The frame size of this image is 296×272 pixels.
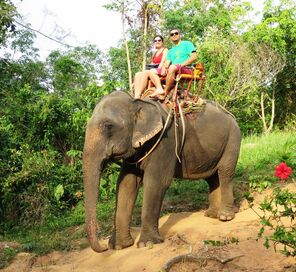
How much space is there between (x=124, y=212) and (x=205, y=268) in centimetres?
178

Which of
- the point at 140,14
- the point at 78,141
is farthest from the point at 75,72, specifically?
the point at 78,141

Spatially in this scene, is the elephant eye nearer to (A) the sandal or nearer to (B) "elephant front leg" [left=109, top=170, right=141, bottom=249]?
(B) "elephant front leg" [left=109, top=170, right=141, bottom=249]

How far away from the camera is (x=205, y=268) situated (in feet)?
16.7

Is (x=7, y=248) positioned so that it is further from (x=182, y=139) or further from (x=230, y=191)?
(x=230, y=191)

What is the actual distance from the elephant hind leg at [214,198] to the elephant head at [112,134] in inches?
84.9

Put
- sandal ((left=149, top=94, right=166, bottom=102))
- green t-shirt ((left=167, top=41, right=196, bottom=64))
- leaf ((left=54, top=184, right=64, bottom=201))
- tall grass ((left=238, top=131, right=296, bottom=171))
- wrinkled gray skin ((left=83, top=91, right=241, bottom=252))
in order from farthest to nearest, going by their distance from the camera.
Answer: tall grass ((left=238, top=131, right=296, bottom=171)) < leaf ((left=54, top=184, right=64, bottom=201)) < green t-shirt ((left=167, top=41, right=196, bottom=64)) < sandal ((left=149, top=94, right=166, bottom=102)) < wrinkled gray skin ((left=83, top=91, right=241, bottom=252))

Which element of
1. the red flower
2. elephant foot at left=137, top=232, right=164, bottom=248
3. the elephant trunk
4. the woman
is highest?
the woman

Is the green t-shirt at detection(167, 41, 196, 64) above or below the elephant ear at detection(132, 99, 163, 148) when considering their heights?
above

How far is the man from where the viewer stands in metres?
6.97

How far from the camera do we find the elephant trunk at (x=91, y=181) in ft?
18.4

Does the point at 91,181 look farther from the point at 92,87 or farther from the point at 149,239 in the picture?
the point at 92,87

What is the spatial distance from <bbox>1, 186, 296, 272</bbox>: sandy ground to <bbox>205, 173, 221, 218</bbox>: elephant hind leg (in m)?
0.16

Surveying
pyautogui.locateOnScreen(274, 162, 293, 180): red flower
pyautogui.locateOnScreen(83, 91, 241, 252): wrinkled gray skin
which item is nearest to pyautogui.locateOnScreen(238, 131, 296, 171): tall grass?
pyautogui.locateOnScreen(83, 91, 241, 252): wrinkled gray skin

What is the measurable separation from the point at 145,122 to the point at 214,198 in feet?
7.83
